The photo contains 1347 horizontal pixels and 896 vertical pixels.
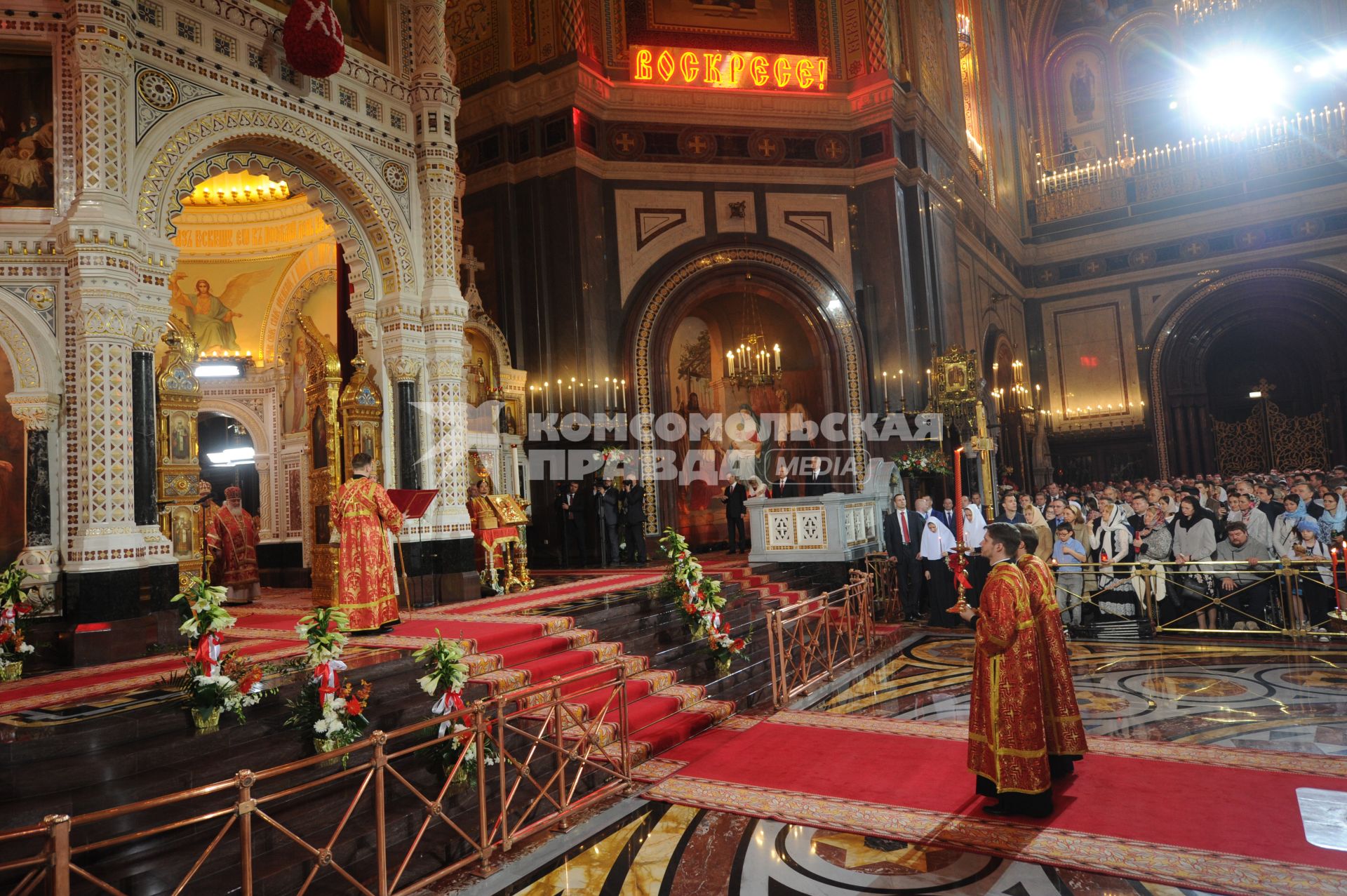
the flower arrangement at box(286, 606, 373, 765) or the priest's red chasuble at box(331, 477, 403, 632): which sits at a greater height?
the priest's red chasuble at box(331, 477, 403, 632)

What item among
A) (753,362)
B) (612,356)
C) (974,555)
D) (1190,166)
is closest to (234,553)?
(612,356)

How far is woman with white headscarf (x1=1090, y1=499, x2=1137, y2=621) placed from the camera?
9.45 meters

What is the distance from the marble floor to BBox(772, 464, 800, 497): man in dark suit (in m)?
7.76

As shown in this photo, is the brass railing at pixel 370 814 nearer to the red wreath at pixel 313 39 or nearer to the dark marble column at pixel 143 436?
the dark marble column at pixel 143 436

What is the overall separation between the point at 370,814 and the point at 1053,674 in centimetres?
381

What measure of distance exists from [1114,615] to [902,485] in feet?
17.3

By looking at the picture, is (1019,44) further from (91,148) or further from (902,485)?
(91,148)

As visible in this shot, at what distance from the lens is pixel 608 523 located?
45.0 ft

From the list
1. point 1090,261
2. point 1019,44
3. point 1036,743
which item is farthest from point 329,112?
point 1019,44

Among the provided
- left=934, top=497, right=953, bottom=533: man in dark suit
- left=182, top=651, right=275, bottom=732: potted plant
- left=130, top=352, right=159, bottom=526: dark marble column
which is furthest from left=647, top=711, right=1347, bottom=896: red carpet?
left=934, top=497, right=953, bottom=533: man in dark suit

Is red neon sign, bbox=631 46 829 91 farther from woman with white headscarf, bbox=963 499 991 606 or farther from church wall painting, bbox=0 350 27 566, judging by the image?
church wall painting, bbox=0 350 27 566

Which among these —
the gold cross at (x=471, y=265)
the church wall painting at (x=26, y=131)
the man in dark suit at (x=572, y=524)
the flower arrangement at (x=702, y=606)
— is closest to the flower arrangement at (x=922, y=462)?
the man in dark suit at (x=572, y=524)

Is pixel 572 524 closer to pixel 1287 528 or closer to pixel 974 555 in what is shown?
pixel 974 555

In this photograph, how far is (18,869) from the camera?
3.80m
